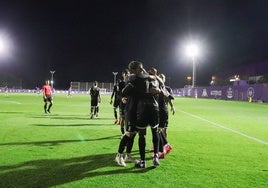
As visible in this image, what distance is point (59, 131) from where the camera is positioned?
15242 millimetres

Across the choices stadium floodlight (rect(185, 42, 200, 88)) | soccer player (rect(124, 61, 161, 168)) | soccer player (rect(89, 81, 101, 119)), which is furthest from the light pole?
soccer player (rect(124, 61, 161, 168))

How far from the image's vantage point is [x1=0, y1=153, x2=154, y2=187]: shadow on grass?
7.15m

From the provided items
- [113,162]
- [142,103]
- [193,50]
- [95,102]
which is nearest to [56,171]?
[113,162]

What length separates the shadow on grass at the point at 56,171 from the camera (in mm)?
7152

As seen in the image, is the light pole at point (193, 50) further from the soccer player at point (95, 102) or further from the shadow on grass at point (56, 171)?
the shadow on grass at point (56, 171)

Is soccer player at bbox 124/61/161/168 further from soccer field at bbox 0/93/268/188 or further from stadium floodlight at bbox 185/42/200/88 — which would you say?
stadium floodlight at bbox 185/42/200/88

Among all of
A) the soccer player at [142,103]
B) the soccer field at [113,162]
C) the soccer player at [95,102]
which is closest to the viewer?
the soccer field at [113,162]

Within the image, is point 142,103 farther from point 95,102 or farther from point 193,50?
point 193,50

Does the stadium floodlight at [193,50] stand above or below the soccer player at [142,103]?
above

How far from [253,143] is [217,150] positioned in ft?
7.70

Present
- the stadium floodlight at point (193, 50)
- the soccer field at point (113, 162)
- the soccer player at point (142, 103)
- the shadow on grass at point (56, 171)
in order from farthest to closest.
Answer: the stadium floodlight at point (193, 50), the soccer player at point (142, 103), the soccer field at point (113, 162), the shadow on grass at point (56, 171)

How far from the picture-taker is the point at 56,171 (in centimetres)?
801

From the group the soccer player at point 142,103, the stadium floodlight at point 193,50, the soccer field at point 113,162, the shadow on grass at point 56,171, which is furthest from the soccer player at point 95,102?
the stadium floodlight at point 193,50

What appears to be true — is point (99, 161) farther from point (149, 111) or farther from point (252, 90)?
point (252, 90)
